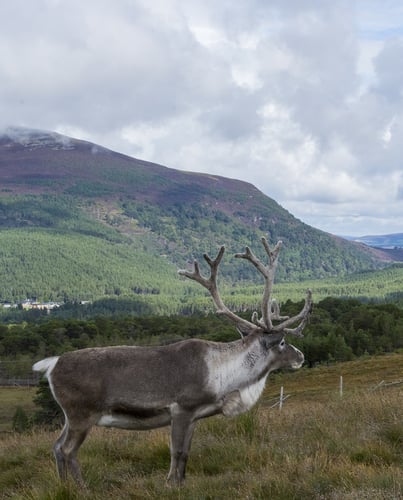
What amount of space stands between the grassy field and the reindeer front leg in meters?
0.22

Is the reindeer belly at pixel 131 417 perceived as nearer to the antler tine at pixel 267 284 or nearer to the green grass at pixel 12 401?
the antler tine at pixel 267 284

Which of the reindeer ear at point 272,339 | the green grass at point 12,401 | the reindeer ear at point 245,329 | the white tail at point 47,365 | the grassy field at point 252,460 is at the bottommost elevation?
the green grass at point 12,401

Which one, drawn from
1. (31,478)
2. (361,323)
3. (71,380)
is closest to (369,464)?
(71,380)

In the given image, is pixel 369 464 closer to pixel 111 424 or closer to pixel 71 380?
pixel 111 424

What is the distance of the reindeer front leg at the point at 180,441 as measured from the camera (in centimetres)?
785

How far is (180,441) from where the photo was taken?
7.93m

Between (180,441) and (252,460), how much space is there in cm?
94

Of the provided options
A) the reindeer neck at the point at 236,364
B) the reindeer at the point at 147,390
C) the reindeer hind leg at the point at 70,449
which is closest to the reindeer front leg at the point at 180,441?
Result: the reindeer at the point at 147,390

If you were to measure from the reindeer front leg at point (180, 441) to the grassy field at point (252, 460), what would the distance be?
22cm

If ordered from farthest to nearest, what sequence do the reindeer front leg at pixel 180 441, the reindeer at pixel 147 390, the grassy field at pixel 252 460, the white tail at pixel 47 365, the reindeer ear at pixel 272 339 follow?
the reindeer ear at pixel 272 339, the white tail at pixel 47 365, the reindeer at pixel 147 390, the reindeer front leg at pixel 180 441, the grassy field at pixel 252 460

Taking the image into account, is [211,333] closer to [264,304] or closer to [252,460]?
[264,304]

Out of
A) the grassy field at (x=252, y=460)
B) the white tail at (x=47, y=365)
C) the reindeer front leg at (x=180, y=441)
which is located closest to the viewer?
the grassy field at (x=252, y=460)

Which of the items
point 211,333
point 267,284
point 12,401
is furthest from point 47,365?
point 211,333

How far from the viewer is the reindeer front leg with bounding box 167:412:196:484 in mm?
7852
